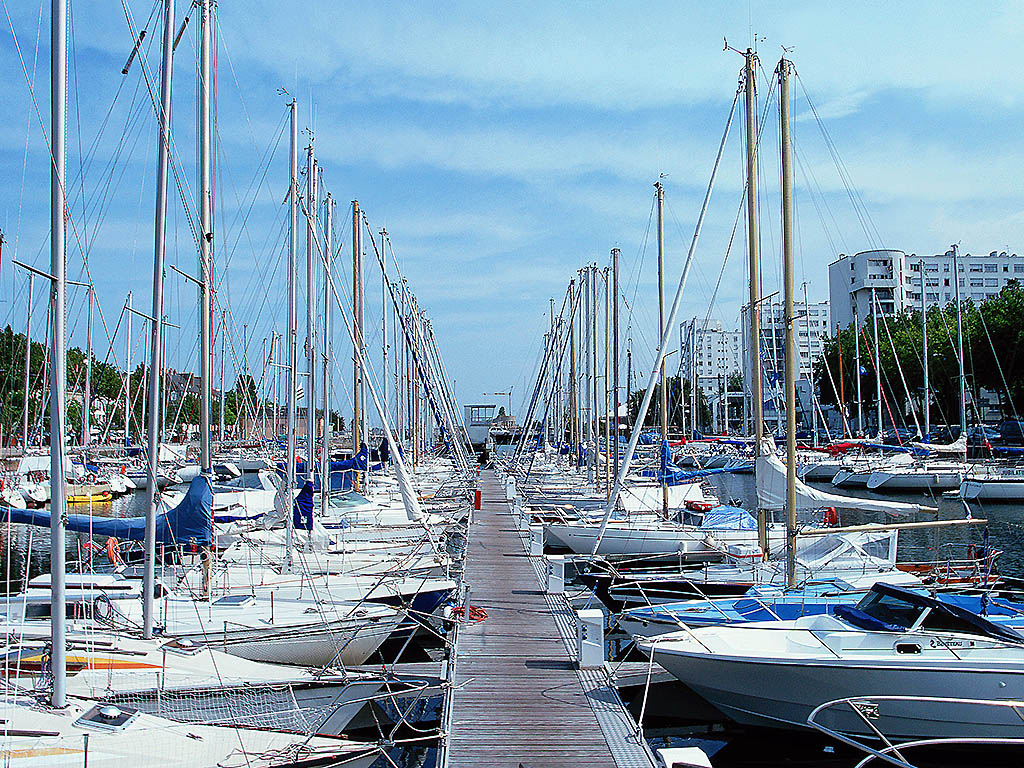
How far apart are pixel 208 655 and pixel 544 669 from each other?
5377 mm

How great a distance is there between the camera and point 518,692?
1432 cm

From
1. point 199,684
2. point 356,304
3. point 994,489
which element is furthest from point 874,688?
point 994,489

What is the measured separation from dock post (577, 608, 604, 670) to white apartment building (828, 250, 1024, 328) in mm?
134138

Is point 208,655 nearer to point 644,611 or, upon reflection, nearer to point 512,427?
point 644,611

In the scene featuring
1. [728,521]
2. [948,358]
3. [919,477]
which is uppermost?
[948,358]

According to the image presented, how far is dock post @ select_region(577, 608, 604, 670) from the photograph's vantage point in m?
15.5

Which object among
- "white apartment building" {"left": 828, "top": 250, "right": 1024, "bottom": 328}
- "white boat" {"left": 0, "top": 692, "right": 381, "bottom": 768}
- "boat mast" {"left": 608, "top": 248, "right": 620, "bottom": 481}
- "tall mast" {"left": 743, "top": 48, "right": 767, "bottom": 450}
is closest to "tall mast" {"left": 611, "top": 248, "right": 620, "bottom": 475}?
"boat mast" {"left": 608, "top": 248, "right": 620, "bottom": 481}

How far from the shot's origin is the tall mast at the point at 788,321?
63.2ft

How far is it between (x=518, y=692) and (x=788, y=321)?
34.0ft

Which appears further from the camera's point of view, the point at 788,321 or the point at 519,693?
the point at 788,321

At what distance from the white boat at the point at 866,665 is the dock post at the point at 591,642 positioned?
913 millimetres

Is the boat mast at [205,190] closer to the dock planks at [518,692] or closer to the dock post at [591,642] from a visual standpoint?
the dock planks at [518,692]

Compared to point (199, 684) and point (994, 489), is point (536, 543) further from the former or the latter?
point (994, 489)

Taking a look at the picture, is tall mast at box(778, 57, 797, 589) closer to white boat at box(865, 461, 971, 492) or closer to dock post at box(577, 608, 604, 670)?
dock post at box(577, 608, 604, 670)
